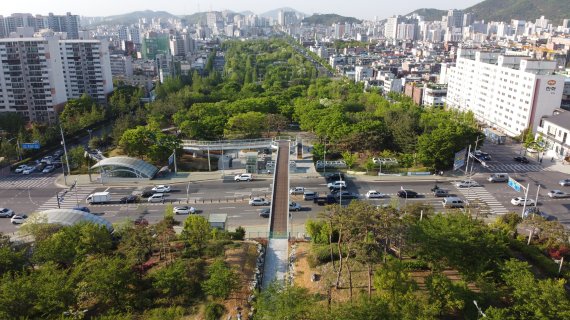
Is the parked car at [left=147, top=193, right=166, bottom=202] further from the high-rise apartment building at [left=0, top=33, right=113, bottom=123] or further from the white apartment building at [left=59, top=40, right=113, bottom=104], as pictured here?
the white apartment building at [left=59, top=40, right=113, bottom=104]

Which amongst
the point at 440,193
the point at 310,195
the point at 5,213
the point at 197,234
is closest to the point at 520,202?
the point at 440,193

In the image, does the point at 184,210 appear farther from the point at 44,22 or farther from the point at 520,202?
the point at 44,22

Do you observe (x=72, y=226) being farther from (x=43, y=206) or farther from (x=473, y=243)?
(x=473, y=243)

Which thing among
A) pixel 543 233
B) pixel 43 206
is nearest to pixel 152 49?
pixel 43 206

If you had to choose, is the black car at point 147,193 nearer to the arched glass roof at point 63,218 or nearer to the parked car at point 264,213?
the arched glass roof at point 63,218

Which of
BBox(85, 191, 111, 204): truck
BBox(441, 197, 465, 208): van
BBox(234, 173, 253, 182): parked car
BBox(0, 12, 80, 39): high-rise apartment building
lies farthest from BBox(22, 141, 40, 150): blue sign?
BBox(0, 12, 80, 39): high-rise apartment building

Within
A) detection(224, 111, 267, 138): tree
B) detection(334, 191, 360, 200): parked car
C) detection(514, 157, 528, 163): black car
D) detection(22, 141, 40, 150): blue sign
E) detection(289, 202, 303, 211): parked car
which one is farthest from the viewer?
detection(224, 111, 267, 138): tree
